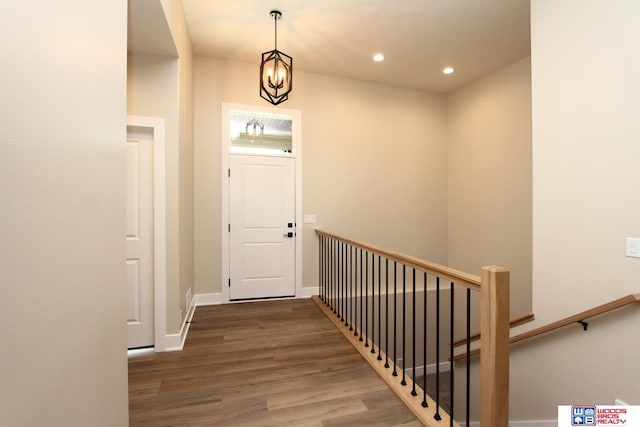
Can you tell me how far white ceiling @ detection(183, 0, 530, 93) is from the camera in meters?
2.68

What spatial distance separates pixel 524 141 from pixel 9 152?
442cm

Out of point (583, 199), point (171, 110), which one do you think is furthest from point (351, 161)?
point (583, 199)

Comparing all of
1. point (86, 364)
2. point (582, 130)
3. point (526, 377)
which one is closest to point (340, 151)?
point (582, 130)

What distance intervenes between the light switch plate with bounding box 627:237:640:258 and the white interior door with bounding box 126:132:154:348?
362 cm

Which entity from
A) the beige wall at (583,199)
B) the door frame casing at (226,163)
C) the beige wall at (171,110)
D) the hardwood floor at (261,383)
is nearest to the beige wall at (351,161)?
Result: the door frame casing at (226,163)

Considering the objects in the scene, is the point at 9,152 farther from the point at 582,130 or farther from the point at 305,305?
the point at 305,305

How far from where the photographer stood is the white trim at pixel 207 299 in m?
3.55

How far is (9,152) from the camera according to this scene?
0.64 metres

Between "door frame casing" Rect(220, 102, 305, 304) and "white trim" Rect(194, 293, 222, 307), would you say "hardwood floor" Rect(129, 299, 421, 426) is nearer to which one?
"white trim" Rect(194, 293, 222, 307)

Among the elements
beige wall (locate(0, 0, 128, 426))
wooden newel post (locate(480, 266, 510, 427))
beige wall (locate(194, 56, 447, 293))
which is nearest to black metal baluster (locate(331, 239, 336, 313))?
beige wall (locate(194, 56, 447, 293))

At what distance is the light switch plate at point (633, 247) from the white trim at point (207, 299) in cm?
390

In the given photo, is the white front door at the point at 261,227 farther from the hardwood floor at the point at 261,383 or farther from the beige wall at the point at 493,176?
the beige wall at the point at 493,176

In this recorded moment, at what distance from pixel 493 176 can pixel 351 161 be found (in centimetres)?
202

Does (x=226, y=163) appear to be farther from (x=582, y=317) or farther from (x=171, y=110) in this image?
(x=582, y=317)
